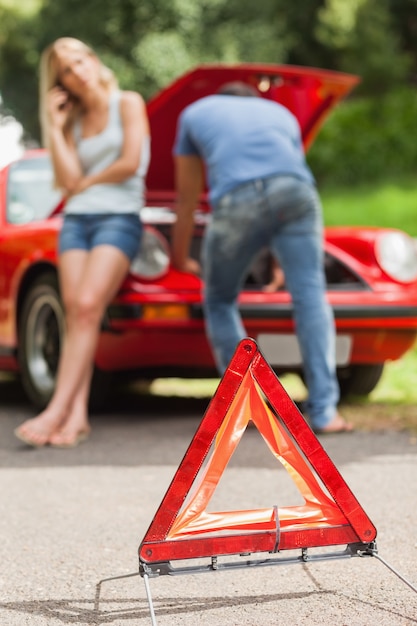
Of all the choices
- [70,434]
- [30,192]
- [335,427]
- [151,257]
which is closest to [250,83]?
[151,257]

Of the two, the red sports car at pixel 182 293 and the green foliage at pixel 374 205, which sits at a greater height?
the red sports car at pixel 182 293

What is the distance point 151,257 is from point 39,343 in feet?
2.78

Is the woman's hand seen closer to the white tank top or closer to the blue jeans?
the white tank top

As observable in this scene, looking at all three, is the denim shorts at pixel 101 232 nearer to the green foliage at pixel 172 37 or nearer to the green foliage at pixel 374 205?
the green foliage at pixel 374 205

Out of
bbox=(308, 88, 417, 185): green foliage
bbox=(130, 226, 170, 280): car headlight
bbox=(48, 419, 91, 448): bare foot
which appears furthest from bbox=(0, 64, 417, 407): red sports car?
bbox=(308, 88, 417, 185): green foliage

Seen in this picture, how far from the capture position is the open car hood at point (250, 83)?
5.57 m

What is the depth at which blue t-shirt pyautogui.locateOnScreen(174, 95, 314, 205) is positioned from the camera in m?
4.98

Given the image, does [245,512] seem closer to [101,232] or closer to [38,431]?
[38,431]

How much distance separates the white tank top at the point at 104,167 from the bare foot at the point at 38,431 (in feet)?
3.30

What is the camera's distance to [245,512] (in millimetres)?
2607

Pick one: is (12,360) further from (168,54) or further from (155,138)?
(168,54)

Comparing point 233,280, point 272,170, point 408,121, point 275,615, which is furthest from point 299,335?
point 408,121

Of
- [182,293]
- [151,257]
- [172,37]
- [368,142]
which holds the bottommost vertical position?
[368,142]

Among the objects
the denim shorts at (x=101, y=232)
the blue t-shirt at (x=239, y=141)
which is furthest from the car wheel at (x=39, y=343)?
the blue t-shirt at (x=239, y=141)
